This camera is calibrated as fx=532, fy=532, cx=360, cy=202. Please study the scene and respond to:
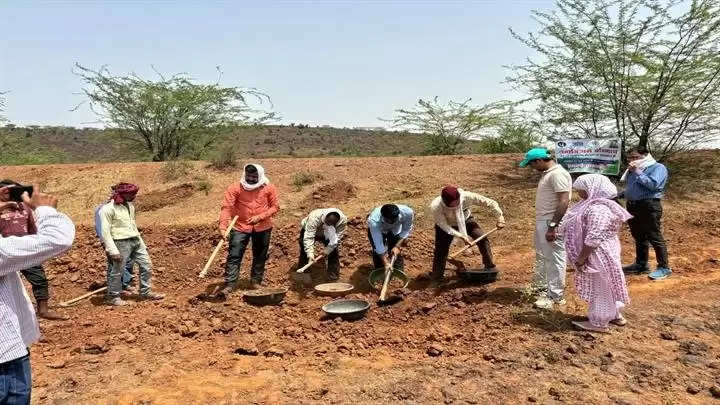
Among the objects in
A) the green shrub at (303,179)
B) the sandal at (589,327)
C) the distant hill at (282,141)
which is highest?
the distant hill at (282,141)

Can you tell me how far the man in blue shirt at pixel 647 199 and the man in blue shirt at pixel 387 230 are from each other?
245 cm

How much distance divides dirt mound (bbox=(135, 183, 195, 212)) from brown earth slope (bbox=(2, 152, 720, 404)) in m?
1.54

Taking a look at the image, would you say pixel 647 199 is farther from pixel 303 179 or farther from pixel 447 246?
pixel 303 179

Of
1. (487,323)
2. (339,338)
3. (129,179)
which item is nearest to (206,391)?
(339,338)

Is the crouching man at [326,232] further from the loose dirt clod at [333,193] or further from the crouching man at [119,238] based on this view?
the loose dirt clod at [333,193]

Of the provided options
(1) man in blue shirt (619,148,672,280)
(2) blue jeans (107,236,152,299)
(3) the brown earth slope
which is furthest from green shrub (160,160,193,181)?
(1) man in blue shirt (619,148,672,280)

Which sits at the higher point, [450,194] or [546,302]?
[450,194]

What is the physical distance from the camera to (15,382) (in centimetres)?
232

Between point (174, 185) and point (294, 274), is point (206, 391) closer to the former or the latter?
point (294, 274)

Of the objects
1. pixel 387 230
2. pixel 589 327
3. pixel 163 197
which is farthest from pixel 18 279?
pixel 163 197

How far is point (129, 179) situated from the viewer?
10.8 metres

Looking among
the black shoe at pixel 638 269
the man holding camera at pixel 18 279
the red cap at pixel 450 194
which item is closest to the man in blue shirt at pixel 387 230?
the red cap at pixel 450 194

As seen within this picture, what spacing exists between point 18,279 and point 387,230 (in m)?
4.23

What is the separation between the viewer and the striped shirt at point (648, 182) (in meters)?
5.62
